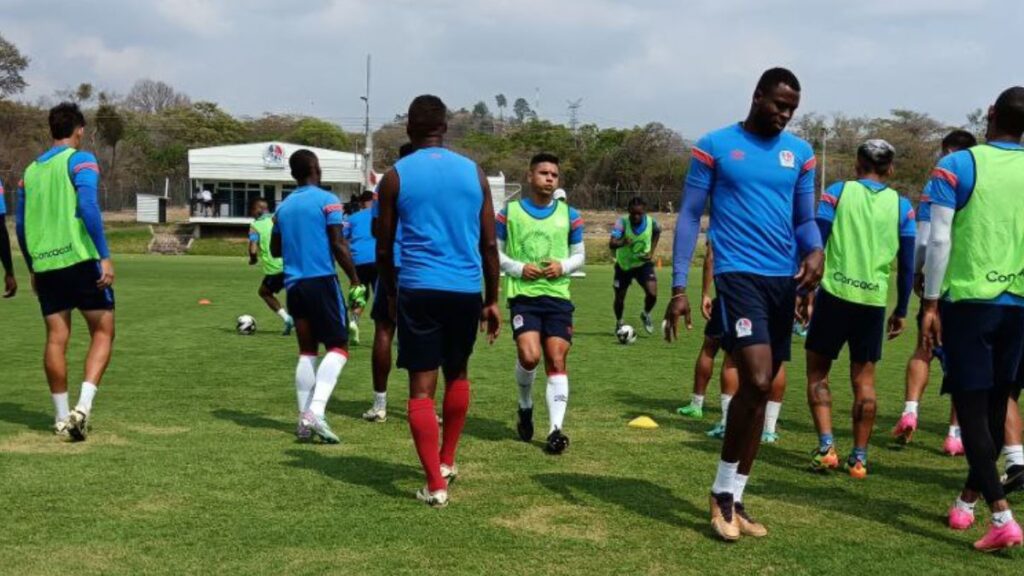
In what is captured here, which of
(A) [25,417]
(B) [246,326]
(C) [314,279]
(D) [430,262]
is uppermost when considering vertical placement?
(D) [430,262]

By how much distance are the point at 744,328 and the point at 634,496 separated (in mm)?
1378

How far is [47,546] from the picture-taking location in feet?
16.3

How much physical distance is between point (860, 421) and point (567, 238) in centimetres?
241

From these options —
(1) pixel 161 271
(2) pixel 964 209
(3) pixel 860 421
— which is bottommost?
(1) pixel 161 271

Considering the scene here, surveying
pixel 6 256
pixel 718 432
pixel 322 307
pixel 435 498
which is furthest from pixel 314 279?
pixel 718 432

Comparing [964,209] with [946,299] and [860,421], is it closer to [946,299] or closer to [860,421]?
[946,299]

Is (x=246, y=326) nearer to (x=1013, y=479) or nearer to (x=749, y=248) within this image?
(x=749, y=248)

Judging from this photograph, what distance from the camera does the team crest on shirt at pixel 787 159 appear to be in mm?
5480

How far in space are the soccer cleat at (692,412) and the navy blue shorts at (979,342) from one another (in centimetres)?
385

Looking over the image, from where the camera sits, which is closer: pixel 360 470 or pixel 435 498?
pixel 435 498

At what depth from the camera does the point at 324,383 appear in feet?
25.8

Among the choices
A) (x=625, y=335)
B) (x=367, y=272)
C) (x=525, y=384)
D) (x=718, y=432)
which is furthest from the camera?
(x=625, y=335)

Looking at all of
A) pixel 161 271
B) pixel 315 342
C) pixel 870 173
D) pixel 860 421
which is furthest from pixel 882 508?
pixel 161 271

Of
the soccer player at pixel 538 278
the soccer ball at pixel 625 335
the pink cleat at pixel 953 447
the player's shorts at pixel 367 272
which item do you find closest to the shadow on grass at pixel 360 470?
the soccer player at pixel 538 278
